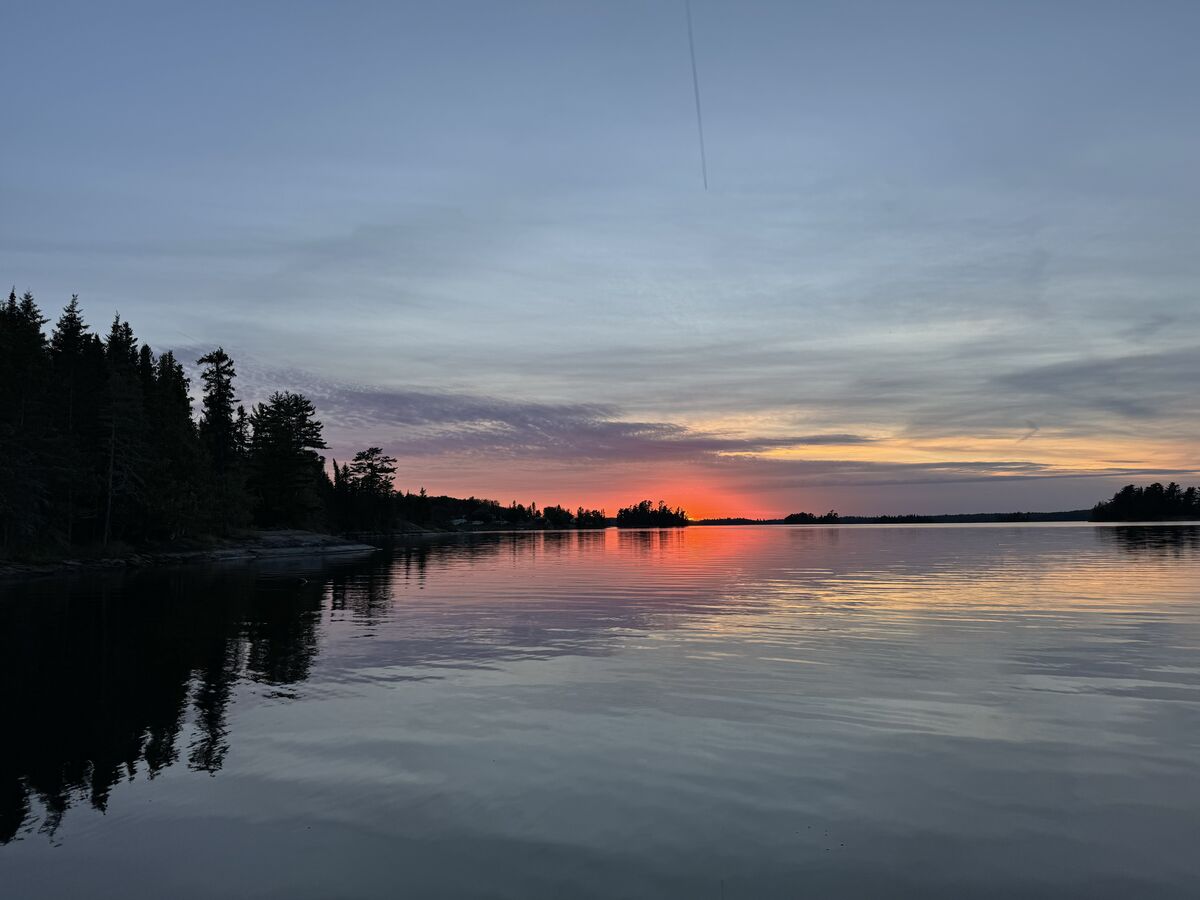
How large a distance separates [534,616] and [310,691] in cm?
1723

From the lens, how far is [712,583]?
56.1m

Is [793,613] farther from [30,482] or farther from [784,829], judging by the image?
[30,482]

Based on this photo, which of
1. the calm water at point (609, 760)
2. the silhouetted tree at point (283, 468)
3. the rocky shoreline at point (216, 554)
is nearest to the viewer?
the calm water at point (609, 760)

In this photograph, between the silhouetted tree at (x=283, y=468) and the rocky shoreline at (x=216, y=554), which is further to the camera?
the silhouetted tree at (x=283, y=468)

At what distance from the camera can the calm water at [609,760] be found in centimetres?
1027

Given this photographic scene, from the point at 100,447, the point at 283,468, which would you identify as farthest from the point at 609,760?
the point at 283,468

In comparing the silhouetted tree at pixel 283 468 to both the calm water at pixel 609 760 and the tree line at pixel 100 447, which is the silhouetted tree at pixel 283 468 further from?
the calm water at pixel 609 760

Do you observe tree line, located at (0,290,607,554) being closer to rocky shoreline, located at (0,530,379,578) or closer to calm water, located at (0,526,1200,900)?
rocky shoreline, located at (0,530,379,578)

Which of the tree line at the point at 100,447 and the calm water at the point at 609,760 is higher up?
the tree line at the point at 100,447

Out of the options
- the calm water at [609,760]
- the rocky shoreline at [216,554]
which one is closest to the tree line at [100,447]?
the rocky shoreline at [216,554]

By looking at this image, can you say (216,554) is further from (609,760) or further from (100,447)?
(609,760)

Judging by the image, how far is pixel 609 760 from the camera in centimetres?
1475

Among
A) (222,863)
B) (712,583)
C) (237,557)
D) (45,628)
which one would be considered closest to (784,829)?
(222,863)

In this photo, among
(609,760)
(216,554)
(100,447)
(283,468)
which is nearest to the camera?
(609,760)
